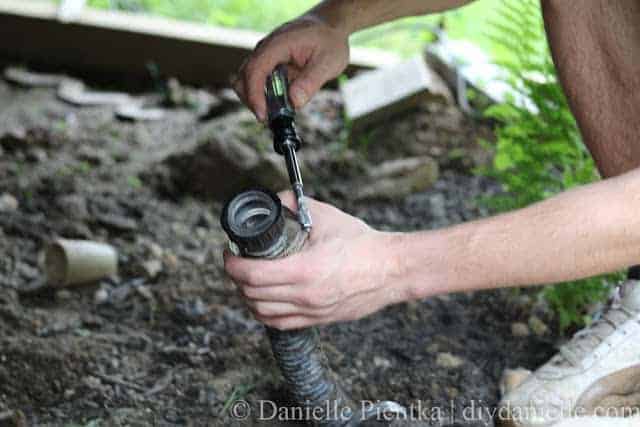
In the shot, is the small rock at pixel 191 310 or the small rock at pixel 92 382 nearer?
the small rock at pixel 92 382

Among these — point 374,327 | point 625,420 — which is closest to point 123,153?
point 374,327

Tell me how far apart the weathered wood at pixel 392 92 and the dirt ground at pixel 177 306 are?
0.19 feet

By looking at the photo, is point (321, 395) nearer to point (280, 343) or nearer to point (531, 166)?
point (280, 343)

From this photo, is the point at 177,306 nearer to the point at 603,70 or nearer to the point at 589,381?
the point at 589,381

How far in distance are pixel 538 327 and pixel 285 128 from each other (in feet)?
3.57

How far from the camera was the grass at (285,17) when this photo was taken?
4.36 m

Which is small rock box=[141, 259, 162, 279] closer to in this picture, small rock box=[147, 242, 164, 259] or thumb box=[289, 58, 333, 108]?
small rock box=[147, 242, 164, 259]

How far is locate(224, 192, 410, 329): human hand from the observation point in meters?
1.58

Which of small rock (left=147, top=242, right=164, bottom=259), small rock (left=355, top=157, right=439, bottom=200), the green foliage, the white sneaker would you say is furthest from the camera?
small rock (left=355, top=157, right=439, bottom=200)

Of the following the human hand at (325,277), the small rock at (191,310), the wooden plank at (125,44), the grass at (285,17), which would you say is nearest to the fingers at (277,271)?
the human hand at (325,277)

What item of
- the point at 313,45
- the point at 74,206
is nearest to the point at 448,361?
the point at 313,45

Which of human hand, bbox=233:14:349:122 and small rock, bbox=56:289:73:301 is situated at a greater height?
human hand, bbox=233:14:349:122

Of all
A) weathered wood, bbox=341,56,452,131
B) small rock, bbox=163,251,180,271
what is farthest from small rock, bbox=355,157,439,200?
small rock, bbox=163,251,180,271

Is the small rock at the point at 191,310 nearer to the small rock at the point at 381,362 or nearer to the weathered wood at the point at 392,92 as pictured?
the small rock at the point at 381,362
